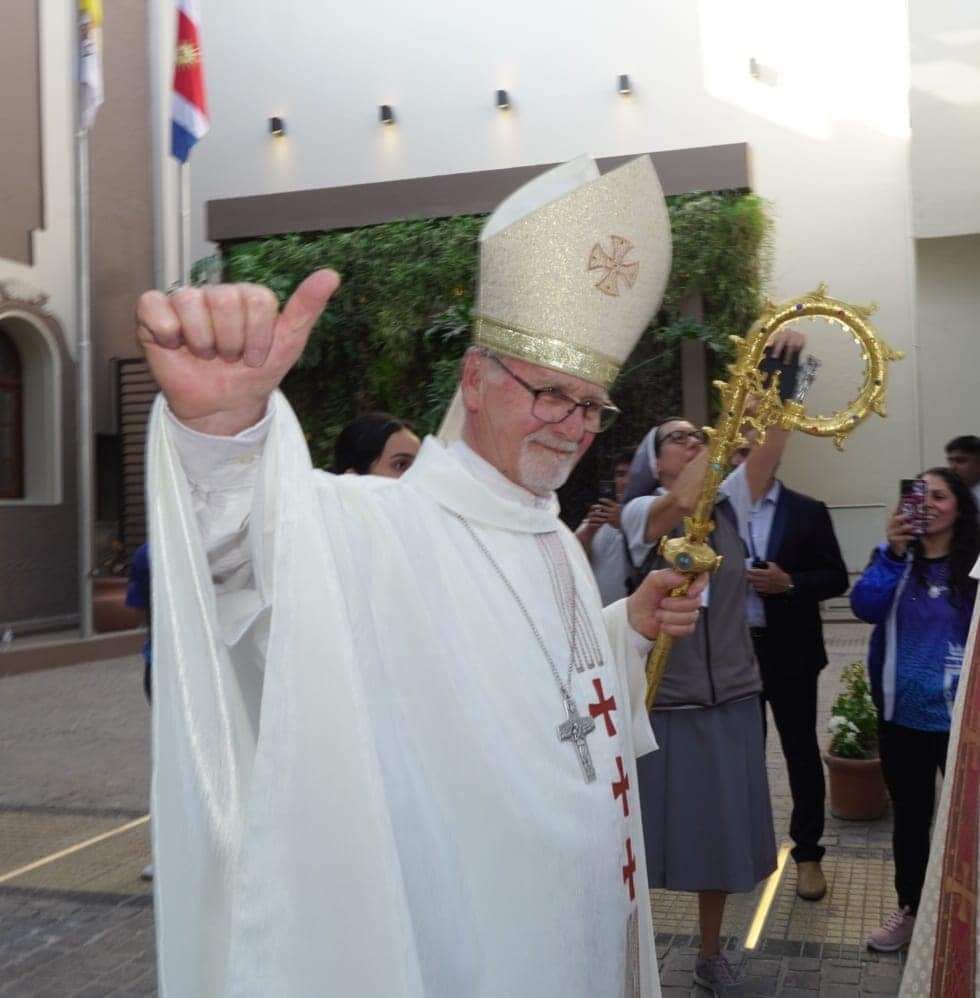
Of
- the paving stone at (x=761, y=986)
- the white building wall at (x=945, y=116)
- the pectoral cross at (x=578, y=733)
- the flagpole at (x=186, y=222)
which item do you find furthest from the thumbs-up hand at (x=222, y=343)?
the flagpole at (x=186, y=222)

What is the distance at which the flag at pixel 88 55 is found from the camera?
12008 millimetres

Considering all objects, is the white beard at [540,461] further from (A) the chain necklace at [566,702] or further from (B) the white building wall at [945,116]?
(B) the white building wall at [945,116]

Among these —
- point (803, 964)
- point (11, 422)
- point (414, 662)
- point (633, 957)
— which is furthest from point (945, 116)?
point (11, 422)

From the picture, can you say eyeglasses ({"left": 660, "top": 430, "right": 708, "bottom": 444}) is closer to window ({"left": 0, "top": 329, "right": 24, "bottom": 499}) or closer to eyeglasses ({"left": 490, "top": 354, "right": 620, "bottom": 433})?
eyeglasses ({"left": 490, "top": 354, "right": 620, "bottom": 433})

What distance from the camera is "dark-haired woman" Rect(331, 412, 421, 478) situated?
3.97m

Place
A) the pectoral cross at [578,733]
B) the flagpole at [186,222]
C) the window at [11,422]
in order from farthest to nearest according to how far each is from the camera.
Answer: the flagpole at [186,222] → the window at [11,422] → the pectoral cross at [578,733]

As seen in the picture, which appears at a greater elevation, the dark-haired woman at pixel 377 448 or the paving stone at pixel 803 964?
the dark-haired woman at pixel 377 448

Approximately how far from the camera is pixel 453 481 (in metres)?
2.16

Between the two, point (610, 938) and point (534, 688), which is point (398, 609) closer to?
point (534, 688)

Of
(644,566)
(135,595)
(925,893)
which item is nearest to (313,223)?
(135,595)

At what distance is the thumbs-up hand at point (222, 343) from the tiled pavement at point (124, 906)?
9.79 feet

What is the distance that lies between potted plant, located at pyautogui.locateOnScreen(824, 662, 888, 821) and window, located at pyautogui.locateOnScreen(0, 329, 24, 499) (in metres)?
11.0

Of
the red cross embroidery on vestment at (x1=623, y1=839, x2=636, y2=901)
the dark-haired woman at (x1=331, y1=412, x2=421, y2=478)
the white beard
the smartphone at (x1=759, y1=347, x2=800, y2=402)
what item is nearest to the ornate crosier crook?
the smartphone at (x1=759, y1=347, x2=800, y2=402)

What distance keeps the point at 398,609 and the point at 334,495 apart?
0.21 metres
